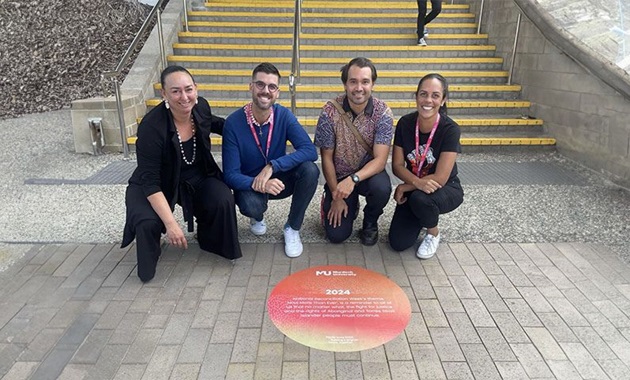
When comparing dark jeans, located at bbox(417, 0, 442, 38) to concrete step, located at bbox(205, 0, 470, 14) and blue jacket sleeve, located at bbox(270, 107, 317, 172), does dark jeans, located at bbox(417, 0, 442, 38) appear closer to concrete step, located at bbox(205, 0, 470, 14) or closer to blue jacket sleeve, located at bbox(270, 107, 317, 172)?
concrete step, located at bbox(205, 0, 470, 14)

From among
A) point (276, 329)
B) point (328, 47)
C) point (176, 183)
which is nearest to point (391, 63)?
point (328, 47)

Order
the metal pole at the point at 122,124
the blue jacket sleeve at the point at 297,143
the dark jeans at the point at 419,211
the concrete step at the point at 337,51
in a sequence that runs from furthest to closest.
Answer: the concrete step at the point at 337,51
the metal pole at the point at 122,124
the blue jacket sleeve at the point at 297,143
the dark jeans at the point at 419,211

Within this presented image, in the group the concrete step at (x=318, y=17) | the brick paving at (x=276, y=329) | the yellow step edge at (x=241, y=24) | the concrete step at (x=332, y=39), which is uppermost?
the concrete step at (x=318, y=17)

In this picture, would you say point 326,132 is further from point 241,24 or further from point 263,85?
point 241,24

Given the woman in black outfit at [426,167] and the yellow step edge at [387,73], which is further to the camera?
the yellow step edge at [387,73]

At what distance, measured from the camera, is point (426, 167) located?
10.8ft

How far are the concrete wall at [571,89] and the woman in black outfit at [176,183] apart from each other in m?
4.00

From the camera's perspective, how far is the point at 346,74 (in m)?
3.21

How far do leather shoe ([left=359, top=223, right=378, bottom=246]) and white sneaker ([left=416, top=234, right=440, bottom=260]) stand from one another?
0.36 metres

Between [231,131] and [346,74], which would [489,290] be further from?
[231,131]

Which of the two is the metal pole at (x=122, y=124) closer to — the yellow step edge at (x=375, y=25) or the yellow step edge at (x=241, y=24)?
the yellow step edge at (x=241, y=24)

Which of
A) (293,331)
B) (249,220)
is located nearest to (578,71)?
(249,220)

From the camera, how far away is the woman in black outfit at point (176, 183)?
114 inches

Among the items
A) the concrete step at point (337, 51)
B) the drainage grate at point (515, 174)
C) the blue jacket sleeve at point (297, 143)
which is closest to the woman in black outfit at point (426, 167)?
the blue jacket sleeve at point (297, 143)
